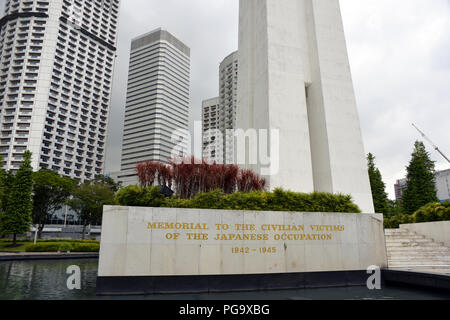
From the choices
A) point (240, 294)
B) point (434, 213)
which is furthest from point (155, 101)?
point (240, 294)

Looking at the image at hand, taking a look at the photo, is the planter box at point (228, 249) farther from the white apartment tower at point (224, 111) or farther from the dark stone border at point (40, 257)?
the white apartment tower at point (224, 111)

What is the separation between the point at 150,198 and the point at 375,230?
951 cm

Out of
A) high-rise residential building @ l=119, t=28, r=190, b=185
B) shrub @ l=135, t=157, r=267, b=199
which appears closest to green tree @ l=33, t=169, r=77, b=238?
shrub @ l=135, t=157, r=267, b=199

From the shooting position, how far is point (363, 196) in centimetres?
1927

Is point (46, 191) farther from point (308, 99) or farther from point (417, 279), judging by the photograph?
point (417, 279)

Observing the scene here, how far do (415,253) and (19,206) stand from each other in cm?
3813

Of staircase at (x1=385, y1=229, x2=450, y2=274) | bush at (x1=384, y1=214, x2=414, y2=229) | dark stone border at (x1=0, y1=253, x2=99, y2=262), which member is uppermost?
bush at (x1=384, y1=214, x2=414, y2=229)

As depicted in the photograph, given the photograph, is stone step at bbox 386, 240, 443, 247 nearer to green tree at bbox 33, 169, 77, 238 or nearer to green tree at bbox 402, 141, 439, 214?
green tree at bbox 402, 141, 439, 214

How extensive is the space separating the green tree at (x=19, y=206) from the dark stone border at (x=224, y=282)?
102 feet

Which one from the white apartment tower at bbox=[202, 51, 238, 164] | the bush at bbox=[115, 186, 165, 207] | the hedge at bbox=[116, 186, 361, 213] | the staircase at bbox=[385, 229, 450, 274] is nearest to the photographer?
the bush at bbox=[115, 186, 165, 207]

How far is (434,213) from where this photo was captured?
1473cm

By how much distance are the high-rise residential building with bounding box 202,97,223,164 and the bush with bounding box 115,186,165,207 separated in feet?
253

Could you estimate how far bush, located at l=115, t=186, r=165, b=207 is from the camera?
1053 centimetres
